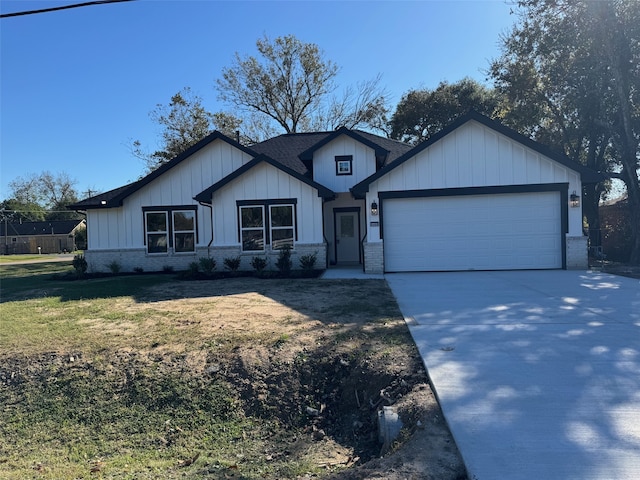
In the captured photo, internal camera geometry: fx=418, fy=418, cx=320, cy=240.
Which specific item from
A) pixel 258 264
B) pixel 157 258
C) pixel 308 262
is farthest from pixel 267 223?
pixel 157 258

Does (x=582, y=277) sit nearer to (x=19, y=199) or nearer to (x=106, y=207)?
(x=106, y=207)

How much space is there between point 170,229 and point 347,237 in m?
7.02

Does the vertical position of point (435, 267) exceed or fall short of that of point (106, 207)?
it falls short

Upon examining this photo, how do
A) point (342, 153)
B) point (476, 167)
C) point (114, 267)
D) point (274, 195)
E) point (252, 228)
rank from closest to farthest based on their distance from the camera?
point (476, 167) < point (274, 195) < point (252, 228) < point (114, 267) < point (342, 153)

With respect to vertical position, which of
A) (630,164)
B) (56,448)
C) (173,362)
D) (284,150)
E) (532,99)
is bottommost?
(56,448)

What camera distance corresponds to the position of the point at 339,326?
22.2ft

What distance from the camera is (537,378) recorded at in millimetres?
4449

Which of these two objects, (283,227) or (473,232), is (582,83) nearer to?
(473,232)

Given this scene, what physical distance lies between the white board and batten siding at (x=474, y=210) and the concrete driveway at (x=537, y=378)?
437 cm

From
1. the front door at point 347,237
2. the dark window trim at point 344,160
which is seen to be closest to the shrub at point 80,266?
the front door at point 347,237

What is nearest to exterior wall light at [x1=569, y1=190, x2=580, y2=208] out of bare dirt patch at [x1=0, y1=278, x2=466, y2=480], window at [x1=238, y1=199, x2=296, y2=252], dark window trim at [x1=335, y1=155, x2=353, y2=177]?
dark window trim at [x1=335, y1=155, x2=353, y2=177]

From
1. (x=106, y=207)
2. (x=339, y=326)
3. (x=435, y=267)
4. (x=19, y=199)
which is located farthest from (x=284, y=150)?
(x=19, y=199)

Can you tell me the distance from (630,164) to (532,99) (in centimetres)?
585

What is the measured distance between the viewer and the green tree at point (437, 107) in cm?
3067
